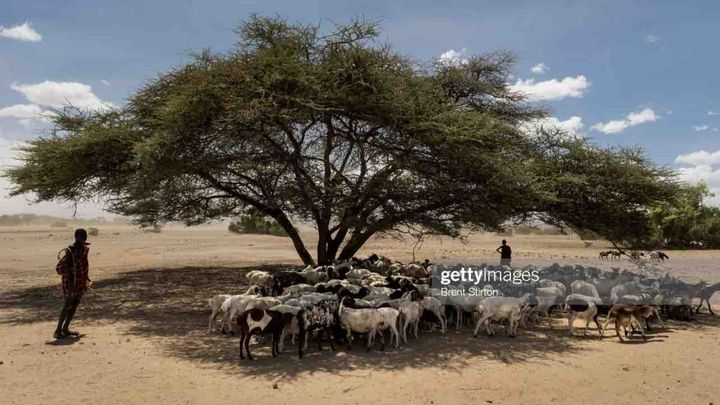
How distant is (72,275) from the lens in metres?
9.79

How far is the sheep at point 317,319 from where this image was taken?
905 centimetres

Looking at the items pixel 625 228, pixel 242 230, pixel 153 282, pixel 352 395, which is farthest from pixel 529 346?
pixel 242 230

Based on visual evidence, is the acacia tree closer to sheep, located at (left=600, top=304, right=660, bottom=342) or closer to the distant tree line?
sheep, located at (left=600, top=304, right=660, bottom=342)

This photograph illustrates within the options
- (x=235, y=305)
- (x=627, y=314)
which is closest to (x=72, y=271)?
(x=235, y=305)

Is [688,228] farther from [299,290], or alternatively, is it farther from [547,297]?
[299,290]

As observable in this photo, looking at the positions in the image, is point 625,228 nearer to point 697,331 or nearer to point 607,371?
point 697,331

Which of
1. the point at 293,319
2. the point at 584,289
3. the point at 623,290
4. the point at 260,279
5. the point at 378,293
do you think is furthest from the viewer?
the point at 260,279

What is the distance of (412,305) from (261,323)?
2858 millimetres

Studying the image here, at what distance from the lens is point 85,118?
1611cm

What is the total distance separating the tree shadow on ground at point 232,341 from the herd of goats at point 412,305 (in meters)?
0.30

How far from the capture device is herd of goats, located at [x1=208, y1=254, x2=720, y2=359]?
9258mm

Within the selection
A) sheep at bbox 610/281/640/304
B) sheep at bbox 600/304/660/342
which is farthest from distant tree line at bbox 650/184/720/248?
sheep at bbox 600/304/660/342

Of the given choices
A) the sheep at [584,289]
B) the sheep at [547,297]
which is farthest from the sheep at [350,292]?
the sheep at [584,289]

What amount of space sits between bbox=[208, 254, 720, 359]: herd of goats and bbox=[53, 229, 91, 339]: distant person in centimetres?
245
